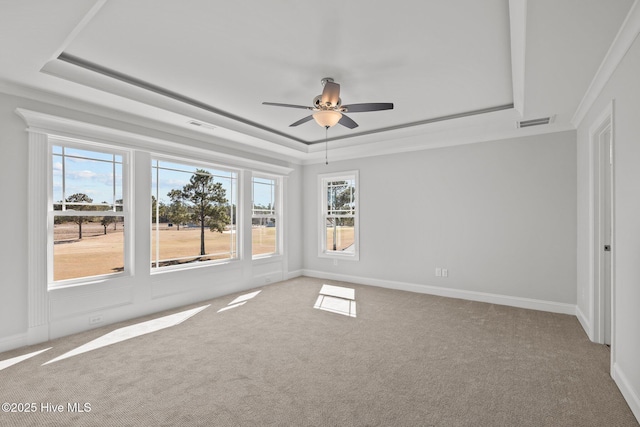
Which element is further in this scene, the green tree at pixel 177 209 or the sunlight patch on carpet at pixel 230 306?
the green tree at pixel 177 209

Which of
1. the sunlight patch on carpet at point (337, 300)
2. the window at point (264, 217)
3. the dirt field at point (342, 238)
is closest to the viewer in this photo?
the sunlight patch on carpet at point (337, 300)

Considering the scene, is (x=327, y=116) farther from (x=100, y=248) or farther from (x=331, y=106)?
(x=100, y=248)

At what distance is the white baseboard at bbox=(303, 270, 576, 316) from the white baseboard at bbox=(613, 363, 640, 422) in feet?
6.28

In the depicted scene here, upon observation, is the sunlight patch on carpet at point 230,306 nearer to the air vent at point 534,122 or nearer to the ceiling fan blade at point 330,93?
the ceiling fan blade at point 330,93

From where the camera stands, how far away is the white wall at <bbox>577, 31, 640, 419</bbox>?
205cm

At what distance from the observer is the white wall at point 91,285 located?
303 cm

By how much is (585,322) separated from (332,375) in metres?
3.10

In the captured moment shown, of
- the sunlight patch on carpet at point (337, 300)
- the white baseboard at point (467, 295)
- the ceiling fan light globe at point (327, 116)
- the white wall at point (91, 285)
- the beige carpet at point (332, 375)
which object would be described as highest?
the ceiling fan light globe at point (327, 116)

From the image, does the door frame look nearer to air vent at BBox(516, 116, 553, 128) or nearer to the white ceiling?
the white ceiling

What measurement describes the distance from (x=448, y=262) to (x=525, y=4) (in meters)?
3.90

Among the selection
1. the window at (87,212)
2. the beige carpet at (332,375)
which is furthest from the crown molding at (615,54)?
the window at (87,212)

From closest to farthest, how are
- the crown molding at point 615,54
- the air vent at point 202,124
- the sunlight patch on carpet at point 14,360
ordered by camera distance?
1. the crown molding at point 615,54
2. the sunlight patch on carpet at point 14,360
3. the air vent at point 202,124

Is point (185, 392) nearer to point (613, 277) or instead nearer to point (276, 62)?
point (276, 62)

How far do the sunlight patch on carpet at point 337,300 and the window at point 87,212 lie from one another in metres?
2.77
